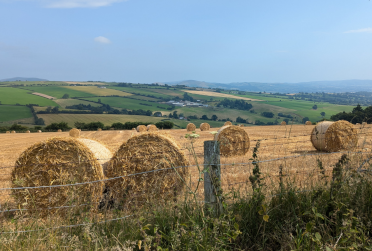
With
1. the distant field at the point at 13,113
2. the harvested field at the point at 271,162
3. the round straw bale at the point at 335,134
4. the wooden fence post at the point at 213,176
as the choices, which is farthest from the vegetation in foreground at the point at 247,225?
the distant field at the point at 13,113

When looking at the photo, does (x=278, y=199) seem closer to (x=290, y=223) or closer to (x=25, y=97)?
(x=290, y=223)

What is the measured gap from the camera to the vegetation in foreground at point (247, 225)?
3254 mm

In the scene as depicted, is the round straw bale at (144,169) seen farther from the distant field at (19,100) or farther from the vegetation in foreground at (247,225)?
the distant field at (19,100)

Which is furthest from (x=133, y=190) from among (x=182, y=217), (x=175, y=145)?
(x=182, y=217)

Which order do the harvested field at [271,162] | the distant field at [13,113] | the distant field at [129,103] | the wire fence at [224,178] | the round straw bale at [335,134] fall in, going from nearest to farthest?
the wire fence at [224,178] → the harvested field at [271,162] → the round straw bale at [335,134] → the distant field at [13,113] → the distant field at [129,103]

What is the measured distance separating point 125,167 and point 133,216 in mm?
2182

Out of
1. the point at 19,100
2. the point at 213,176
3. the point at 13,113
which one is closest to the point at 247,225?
the point at 213,176

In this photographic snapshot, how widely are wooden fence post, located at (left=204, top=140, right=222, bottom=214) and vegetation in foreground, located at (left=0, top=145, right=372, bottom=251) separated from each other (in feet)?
0.30

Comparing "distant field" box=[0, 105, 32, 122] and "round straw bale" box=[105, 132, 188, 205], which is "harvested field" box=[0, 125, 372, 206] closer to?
"round straw bale" box=[105, 132, 188, 205]

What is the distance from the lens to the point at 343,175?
397cm

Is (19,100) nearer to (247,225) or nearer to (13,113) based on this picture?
(13,113)

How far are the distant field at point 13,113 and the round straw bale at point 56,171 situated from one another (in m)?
62.7

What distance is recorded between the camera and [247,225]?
3.65 metres

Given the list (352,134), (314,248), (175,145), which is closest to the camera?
(314,248)
